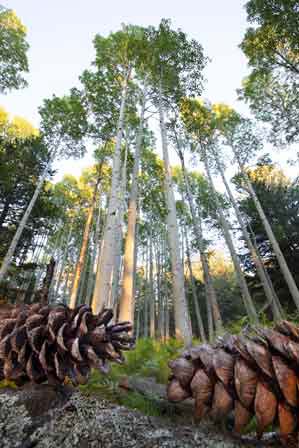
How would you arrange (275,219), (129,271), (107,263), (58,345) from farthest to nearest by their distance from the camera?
1. (275,219)
2. (129,271)
3. (107,263)
4. (58,345)

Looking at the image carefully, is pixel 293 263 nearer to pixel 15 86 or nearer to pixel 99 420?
pixel 99 420

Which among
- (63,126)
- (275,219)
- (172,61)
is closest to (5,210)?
(63,126)

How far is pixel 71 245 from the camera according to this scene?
923 inches

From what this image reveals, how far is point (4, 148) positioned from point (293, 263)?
A: 1647 cm

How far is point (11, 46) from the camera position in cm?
1215

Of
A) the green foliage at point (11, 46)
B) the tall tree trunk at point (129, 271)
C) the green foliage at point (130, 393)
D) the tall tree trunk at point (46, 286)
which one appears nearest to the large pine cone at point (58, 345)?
the green foliage at point (130, 393)

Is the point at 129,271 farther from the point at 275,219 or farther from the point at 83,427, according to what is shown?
the point at 275,219

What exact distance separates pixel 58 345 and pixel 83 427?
29 centimetres

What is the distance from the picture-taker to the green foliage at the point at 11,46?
39.8 feet

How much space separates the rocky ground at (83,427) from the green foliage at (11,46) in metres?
16.2

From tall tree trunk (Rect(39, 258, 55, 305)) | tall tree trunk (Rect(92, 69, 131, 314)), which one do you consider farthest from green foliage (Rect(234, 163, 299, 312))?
tall tree trunk (Rect(39, 258, 55, 305))

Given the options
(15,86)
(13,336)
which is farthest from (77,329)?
(15,86)

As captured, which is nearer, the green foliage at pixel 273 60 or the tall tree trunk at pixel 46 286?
the tall tree trunk at pixel 46 286

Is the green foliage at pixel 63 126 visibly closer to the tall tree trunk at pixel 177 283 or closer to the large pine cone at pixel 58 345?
the tall tree trunk at pixel 177 283
